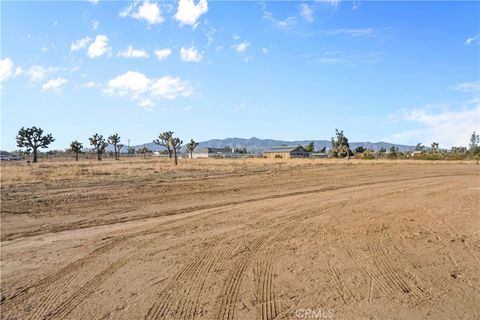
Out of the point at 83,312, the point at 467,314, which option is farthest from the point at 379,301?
the point at 83,312

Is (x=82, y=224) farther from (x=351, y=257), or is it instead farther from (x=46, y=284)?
(x=351, y=257)

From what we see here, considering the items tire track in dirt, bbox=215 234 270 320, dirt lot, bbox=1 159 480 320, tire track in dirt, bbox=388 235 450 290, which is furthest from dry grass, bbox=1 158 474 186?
tire track in dirt, bbox=388 235 450 290

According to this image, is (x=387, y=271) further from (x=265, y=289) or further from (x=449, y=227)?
(x=449, y=227)

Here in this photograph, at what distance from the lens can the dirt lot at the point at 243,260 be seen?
5.54m

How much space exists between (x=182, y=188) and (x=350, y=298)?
47.2 feet

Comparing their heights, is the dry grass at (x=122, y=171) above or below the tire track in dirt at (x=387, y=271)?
above

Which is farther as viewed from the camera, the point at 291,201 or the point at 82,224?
the point at 291,201

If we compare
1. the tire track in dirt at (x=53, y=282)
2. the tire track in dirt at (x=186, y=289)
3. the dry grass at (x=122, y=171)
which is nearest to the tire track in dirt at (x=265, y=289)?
the tire track in dirt at (x=186, y=289)

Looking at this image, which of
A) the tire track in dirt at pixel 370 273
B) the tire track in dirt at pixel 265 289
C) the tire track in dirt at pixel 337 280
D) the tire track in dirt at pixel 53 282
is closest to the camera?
the tire track in dirt at pixel 265 289

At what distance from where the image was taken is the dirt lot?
5.54 metres


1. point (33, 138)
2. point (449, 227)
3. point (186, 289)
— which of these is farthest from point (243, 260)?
point (33, 138)

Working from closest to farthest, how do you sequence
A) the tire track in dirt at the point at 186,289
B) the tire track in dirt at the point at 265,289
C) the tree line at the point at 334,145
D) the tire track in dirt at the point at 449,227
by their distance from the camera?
the tire track in dirt at the point at 265,289 < the tire track in dirt at the point at 186,289 < the tire track in dirt at the point at 449,227 < the tree line at the point at 334,145

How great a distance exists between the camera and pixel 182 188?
1945 cm

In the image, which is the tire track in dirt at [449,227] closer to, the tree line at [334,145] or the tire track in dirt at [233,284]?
the tire track in dirt at [233,284]
